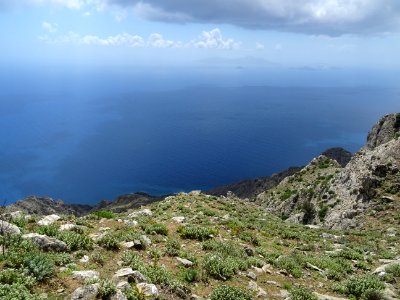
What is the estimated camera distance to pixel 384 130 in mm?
60344

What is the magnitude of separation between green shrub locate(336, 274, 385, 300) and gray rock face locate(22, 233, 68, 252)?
9374 millimetres

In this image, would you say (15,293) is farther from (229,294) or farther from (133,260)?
(229,294)

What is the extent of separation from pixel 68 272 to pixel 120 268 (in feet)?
5.61

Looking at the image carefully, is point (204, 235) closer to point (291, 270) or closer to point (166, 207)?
point (291, 270)

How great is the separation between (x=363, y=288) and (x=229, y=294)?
5.19 meters

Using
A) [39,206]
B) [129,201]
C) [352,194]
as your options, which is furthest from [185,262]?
[129,201]

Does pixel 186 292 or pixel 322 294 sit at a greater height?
pixel 186 292

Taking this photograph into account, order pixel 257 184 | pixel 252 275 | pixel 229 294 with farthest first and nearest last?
pixel 257 184
pixel 252 275
pixel 229 294

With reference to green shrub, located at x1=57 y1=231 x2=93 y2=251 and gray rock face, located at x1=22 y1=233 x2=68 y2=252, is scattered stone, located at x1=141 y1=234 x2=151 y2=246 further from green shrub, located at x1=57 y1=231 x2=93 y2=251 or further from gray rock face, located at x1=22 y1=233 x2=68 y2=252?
gray rock face, located at x1=22 y1=233 x2=68 y2=252

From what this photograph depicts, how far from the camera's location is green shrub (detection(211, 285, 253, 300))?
10.3 meters

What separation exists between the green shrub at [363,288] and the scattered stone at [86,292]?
8.30 meters

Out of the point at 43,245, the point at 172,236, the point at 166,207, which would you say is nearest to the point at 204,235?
the point at 172,236

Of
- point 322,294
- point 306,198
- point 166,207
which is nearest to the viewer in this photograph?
point 322,294

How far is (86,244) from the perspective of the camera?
1267cm
